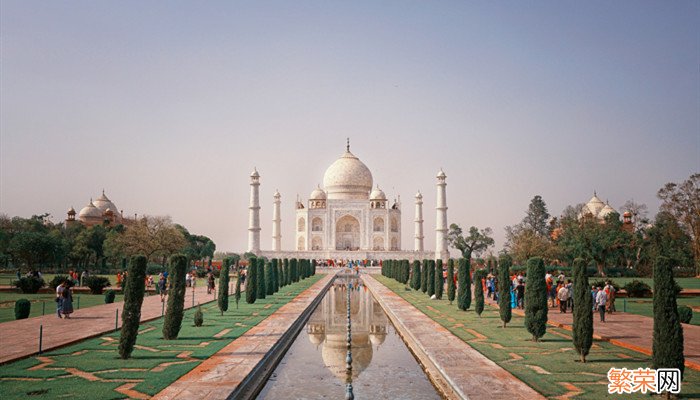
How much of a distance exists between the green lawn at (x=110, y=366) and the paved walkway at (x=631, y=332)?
719cm

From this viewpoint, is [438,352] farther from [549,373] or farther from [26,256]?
[26,256]

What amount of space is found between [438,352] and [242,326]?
202 inches

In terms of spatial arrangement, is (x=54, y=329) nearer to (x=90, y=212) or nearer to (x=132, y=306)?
(x=132, y=306)

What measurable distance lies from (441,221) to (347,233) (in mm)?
11160

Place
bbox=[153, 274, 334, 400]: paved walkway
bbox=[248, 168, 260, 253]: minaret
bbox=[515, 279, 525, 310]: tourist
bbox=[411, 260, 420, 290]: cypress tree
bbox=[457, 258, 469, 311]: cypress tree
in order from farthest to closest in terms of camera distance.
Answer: bbox=[248, 168, 260, 253]: minaret → bbox=[411, 260, 420, 290]: cypress tree → bbox=[515, 279, 525, 310]: tourist → bbox=[457, 258, 469, 311]: cypress tree → bbox=[153, 274, 334, 400]: paved walkway

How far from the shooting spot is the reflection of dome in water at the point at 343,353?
939 centimetres

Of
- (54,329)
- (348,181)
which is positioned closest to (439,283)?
(54,329)

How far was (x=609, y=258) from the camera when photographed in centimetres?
3997

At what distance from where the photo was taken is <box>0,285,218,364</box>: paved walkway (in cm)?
1019

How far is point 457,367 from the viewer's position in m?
8.75

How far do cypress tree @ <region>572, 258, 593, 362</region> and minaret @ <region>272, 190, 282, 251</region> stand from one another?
4912cm

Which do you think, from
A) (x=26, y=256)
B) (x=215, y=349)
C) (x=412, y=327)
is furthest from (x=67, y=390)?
(x=26, y=256)

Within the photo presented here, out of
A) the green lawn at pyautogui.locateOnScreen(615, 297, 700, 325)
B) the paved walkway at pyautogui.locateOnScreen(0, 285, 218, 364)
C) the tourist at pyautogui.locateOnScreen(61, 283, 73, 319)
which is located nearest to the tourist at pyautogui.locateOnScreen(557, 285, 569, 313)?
the green lawn at pyautogui.locateOnScreen(615, 297, 700, 325)

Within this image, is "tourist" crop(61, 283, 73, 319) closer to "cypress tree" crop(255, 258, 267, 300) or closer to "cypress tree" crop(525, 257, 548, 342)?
"cypress tree" crop(255, 258, 267, 300)
